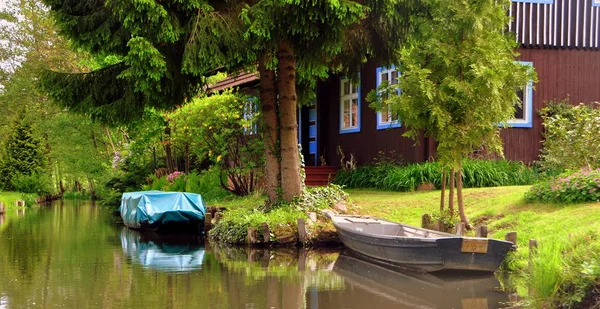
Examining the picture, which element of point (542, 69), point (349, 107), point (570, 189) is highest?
point (542, 69)

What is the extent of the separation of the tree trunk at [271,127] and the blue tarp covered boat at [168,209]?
403 cm

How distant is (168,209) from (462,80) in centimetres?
1054

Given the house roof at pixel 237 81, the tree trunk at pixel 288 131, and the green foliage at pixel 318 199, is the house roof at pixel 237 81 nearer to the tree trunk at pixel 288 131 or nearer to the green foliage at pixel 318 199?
the tree trunk at pixel 288 131

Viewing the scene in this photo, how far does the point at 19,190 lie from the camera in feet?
146

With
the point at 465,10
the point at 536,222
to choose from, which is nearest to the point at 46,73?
the point at 465,10

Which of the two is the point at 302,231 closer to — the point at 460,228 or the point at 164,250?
the point at 164,250

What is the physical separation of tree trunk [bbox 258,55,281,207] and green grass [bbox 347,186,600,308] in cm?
210

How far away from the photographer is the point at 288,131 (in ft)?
57.2

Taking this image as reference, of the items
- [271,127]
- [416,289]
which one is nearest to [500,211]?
[416,289]

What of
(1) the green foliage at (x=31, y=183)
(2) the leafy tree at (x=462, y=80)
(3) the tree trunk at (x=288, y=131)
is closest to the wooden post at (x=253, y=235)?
(3) the tree trunk at (x=288, y=131)

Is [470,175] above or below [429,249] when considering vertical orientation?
above

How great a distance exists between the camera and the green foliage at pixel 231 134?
2203cm

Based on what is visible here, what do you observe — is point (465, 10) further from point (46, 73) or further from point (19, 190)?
point (19, 190)

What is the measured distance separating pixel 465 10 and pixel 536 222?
4.14 metres
